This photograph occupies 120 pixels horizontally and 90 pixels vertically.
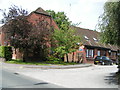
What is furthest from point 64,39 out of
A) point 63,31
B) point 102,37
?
point 102,37

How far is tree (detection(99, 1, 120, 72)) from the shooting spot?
27.9 ft

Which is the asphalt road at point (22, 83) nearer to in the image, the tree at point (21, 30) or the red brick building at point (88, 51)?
the tree at point (21, 30)

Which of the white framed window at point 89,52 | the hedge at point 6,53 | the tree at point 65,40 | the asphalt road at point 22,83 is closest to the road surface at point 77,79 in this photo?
the asphalt road at point 22,83

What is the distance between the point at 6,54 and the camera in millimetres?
23234

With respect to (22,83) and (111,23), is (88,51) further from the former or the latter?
(22,83)

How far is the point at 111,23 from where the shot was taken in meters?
8.77

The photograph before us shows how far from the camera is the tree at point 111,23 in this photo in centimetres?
850

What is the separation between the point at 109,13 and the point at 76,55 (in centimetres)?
2131

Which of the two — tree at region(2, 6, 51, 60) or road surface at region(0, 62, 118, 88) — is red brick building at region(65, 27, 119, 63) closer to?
tree at region(2, 6, 51, 60)

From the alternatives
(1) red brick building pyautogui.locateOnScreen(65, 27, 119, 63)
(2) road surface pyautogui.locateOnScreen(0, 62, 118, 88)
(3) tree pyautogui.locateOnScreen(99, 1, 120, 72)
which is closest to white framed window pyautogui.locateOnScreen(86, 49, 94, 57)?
(1) red brick building pyautogui.locateOnScreen(65, 27, 119, 63)

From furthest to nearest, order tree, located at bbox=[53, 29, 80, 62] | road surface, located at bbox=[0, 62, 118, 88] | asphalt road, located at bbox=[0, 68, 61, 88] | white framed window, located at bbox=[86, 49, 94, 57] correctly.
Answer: white framed window, located at bbox=[86, 49, 94, 57]
tree, located at bbox=[53, 29, 80, 62]
road surface, located at bbox=[0, 62, 118, 88]
asphalt road, located at bbox=[0, 68, 61, 88]

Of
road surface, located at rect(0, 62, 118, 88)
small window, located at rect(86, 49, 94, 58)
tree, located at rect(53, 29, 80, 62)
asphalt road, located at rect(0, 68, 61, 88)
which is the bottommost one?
road surface, located at rect(0, 62, 118, 88)

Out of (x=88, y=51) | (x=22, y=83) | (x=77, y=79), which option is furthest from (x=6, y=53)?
(x=22, y=83)

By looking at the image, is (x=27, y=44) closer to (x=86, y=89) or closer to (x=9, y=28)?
(x=9, y=28)
